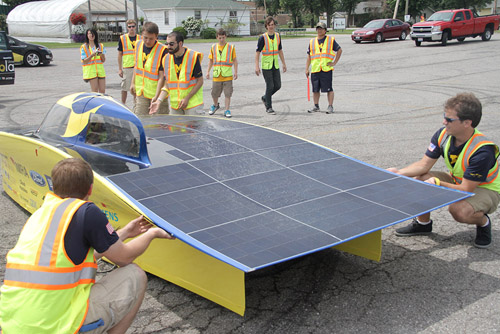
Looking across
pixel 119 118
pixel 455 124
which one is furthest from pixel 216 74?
pixel 455 124

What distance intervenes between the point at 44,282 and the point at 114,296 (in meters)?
0.42

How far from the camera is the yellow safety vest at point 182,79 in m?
6.89

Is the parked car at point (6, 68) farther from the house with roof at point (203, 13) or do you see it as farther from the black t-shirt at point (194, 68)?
the house with roof at point (203, 13)

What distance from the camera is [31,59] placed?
20.6 m

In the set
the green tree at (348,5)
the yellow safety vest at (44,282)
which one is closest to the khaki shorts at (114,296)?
the yellow safety vest at (44,282)

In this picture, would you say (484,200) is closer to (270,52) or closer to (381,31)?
(270,52)

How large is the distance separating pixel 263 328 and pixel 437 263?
176cm

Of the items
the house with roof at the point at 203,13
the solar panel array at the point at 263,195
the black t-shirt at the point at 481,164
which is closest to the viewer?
the solar panel array at the point at 263,195

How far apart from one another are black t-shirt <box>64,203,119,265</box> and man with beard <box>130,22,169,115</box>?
4.75 meters

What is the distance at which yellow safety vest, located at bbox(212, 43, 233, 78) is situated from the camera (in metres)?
10.3

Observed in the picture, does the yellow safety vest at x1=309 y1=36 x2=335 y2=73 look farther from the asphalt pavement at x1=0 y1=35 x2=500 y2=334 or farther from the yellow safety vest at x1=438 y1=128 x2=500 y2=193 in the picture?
the yellow safety vest at x1=438 y1=128 x2=500 y2=193

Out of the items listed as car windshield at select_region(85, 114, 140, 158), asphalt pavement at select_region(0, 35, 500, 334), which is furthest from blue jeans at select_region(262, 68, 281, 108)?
car windshield at select_region(85, 114, 140, 158)

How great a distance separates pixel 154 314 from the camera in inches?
137

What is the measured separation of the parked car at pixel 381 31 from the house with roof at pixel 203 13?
21583 millimetres
